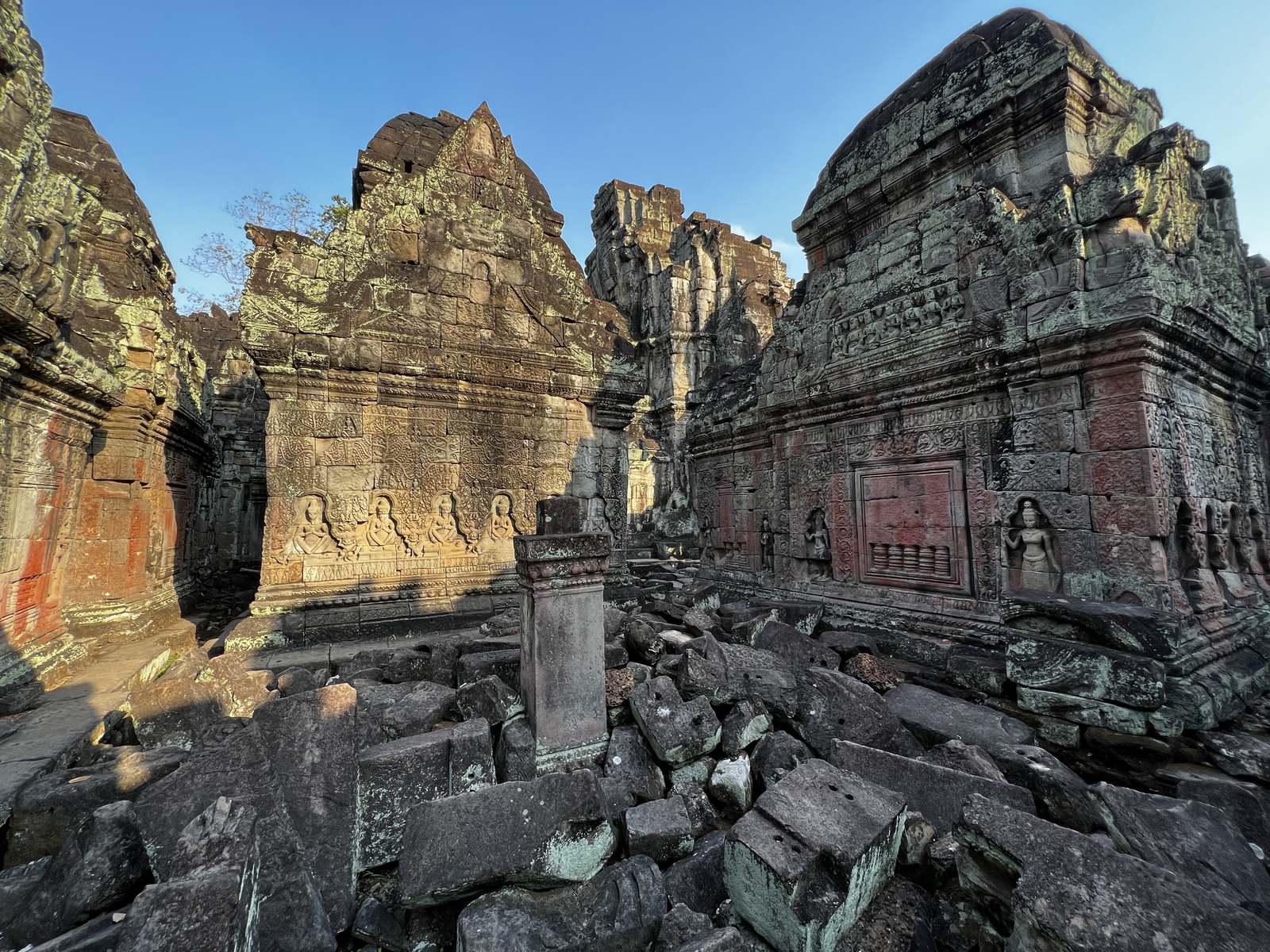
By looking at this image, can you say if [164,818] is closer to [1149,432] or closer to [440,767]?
[440,767]

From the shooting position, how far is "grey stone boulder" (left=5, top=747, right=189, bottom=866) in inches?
90.2

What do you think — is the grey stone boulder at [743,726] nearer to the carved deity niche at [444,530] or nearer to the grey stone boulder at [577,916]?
the grey stone boulder at [577,916]

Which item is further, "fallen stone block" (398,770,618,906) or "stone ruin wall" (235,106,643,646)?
"stone ruin wall" (235,106,643,646)

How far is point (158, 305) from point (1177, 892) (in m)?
10.2

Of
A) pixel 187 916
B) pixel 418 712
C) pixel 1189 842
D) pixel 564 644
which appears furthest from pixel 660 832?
pixel 1189 842

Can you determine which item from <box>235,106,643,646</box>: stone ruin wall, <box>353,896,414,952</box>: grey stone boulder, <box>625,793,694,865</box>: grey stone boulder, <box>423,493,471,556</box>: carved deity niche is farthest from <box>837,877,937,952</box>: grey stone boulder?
<box>423,493,471,556</box>: carved deity niche

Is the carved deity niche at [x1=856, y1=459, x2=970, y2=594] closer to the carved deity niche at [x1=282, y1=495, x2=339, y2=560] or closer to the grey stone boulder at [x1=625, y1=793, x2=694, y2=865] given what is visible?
the grey stone boulder at [x1=625, y1=793, x2=694, y2=865]

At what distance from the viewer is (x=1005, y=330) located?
4.94m

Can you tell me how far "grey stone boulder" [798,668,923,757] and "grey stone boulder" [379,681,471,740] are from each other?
2.57 meters

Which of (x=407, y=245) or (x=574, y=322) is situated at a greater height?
(x=407, y=245)

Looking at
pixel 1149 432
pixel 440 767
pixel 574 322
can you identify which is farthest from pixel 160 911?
pixel 1149 432

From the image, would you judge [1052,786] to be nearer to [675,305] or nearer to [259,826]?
[259,826]

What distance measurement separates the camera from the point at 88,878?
73.4 inches

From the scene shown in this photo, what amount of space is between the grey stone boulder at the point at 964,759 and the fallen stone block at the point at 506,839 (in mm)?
2115
